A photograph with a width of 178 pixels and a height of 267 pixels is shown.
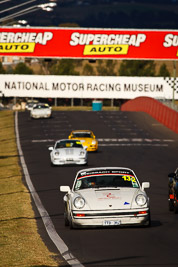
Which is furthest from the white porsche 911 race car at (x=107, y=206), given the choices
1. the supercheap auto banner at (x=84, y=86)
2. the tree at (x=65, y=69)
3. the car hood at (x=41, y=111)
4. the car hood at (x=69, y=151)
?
the tree at (x=65, y=69)

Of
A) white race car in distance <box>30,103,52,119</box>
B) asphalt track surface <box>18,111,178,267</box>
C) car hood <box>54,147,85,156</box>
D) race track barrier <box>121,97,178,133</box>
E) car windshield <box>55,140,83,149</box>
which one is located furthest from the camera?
white race car in distance <box>30,103,52,119</box>

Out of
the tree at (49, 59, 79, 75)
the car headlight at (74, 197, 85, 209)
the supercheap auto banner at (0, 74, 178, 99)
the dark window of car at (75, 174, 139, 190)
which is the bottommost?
the car headlight at (74, 197, 85, 209)

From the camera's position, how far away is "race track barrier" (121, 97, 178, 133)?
5464 centimetres

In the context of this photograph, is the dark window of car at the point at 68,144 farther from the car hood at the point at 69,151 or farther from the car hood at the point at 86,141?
the car hood at the point at 86,141

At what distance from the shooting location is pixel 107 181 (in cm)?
1638

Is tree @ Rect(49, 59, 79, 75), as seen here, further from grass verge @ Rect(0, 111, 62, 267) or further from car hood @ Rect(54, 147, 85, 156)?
grass verge @ Rect(0, 111, 62, 267)

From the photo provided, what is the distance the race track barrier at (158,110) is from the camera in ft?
179

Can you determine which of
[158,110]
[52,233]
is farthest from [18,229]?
[158,110]

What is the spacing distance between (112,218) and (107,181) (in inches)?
66.3

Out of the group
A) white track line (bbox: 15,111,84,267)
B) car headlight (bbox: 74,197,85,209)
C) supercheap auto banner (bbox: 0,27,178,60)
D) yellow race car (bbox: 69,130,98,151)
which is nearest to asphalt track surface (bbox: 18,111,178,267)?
white track line (bbox: 15,111,84,267)

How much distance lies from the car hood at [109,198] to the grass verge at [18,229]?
1.30 meters

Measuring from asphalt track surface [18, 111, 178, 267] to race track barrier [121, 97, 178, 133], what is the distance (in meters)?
0.70

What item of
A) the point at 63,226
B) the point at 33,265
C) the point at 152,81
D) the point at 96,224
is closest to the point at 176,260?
the point at 33,265

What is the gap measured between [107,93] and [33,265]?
96.3 metres
